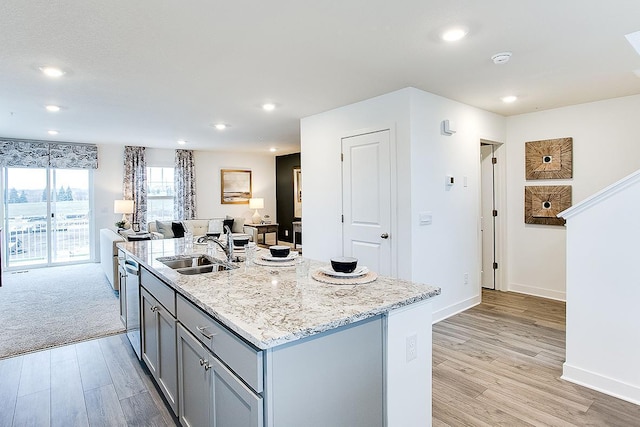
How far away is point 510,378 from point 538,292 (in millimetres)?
2505

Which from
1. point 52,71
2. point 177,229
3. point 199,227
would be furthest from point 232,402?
point 199,227

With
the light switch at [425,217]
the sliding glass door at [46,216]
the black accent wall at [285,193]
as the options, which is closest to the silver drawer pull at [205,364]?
the light switch at [425,217]

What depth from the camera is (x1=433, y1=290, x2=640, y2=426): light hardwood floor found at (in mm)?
2182

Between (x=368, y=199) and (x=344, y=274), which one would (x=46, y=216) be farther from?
(x=344, y=274)

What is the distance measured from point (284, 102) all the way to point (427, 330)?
308cm

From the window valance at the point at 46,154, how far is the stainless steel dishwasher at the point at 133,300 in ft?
16.7

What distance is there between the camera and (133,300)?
114 inches

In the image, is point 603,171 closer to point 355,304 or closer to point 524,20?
point 524,20

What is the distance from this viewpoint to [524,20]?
218 cm

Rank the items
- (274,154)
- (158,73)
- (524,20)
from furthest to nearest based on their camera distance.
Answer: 1. (274,154)
2. (158,73)
3. (524,20)

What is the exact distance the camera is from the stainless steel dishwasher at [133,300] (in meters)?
2.77

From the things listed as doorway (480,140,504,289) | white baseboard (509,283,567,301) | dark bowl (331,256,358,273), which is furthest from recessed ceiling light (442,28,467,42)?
white baseboard (509,283,567,301)

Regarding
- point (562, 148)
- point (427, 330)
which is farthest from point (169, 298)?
point (562, 148)

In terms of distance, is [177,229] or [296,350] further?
[177,229]
